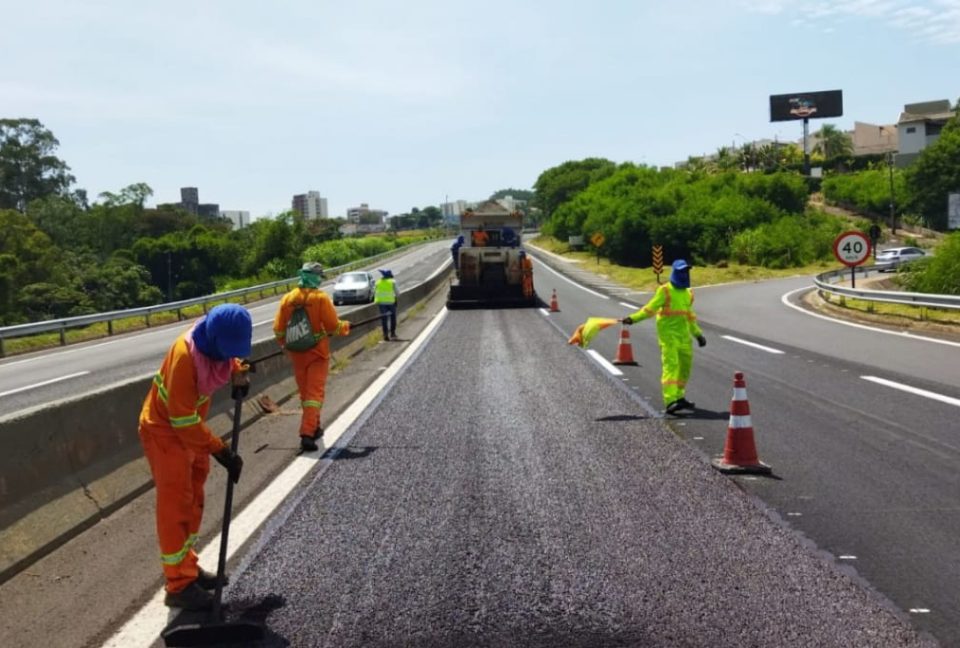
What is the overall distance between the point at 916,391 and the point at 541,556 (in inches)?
313

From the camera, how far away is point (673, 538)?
215 inches

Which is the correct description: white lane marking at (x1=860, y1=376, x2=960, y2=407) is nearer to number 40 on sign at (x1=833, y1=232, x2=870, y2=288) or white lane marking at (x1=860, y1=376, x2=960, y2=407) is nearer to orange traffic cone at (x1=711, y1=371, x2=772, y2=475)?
orange traffic cone at (x1=711, y1=371, x2=772, y2=475)

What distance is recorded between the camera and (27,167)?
106188 millimetres

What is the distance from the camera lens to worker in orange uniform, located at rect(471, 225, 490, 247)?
32250 millimetres

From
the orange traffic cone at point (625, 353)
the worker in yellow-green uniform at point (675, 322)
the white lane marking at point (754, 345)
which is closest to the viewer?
the worker in yellow-green uniform at point (675, 322)

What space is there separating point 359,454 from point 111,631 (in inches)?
157

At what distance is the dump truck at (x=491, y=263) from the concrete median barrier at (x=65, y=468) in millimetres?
25262

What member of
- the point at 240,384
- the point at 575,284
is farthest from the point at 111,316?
the point at 240,384

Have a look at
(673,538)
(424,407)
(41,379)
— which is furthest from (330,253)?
(673,538)

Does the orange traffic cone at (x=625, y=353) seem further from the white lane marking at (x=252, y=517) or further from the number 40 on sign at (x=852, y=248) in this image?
the number 40 on sign at (x=852, y=248)

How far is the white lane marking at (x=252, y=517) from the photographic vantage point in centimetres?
428

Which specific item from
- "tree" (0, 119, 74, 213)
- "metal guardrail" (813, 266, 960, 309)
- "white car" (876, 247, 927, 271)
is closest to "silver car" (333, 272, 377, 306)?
"metal guardrail" (813, 266, 960, 309)

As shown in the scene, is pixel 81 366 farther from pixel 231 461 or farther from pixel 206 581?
pixel 206 581

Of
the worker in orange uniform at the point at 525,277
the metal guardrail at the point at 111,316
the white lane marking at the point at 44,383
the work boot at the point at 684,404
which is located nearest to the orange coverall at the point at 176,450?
the work boot at the point at 684,404
